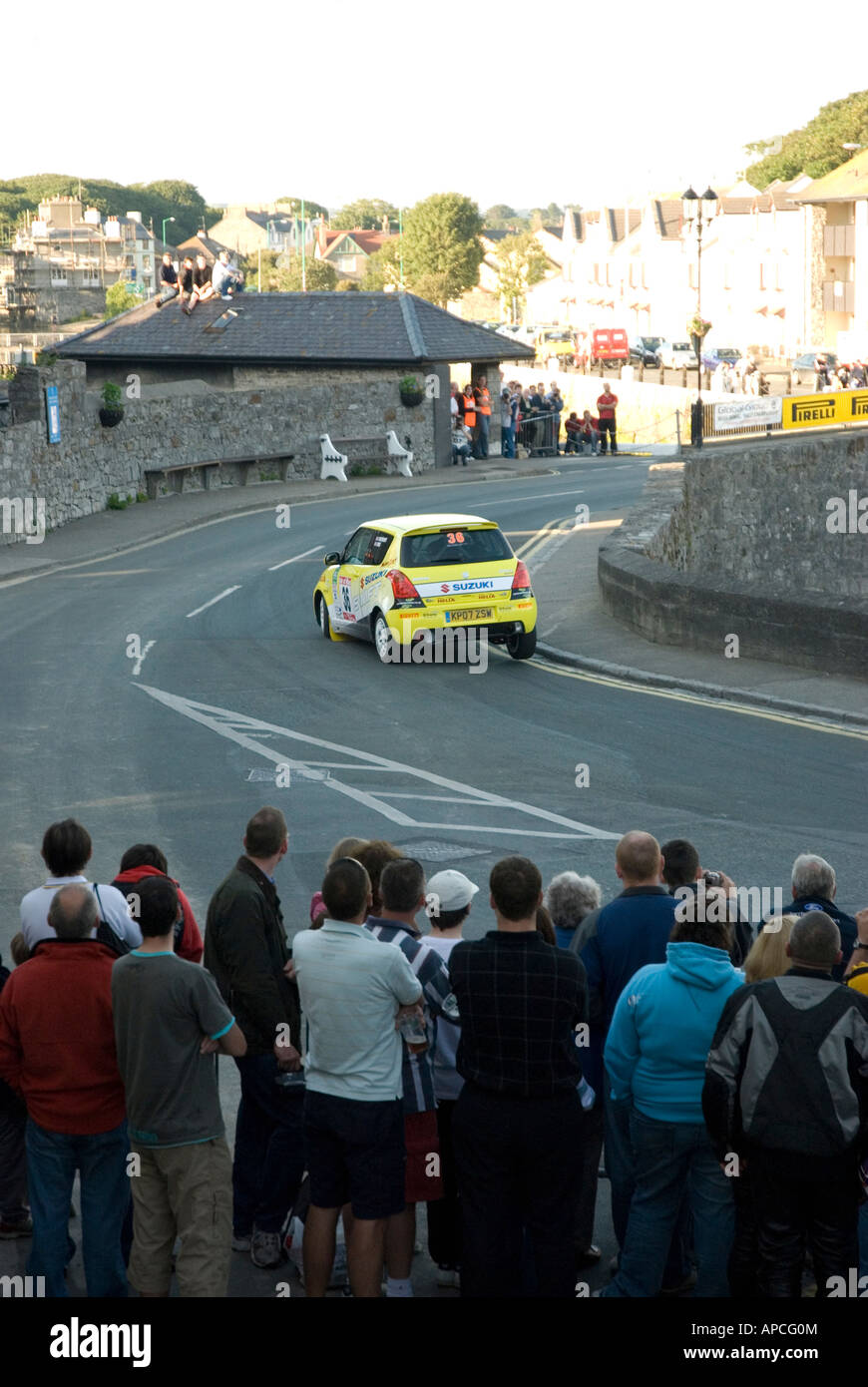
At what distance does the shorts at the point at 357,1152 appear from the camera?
5.85 meters

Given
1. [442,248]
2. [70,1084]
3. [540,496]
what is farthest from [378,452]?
[442,248]

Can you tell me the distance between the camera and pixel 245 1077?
664 centimetres

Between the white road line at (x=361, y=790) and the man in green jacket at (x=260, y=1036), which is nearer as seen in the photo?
the man in green jacket at (x=260, y=1036)

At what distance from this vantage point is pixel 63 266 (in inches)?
5950

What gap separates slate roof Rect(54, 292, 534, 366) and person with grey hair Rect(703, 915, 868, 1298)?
38.7 metres

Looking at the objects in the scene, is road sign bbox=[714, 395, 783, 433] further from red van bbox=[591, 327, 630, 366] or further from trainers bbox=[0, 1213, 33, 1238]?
red van bbox=[591, 327, 630, 366]

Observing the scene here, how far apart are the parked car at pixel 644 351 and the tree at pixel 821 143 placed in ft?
99.6

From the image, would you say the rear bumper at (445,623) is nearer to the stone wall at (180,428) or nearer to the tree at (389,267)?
the stone wall at (180,428)

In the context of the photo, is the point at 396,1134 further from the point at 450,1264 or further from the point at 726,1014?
the point at 726,1014

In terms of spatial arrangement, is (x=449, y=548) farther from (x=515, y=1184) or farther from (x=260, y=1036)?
(x=515, y=1184)

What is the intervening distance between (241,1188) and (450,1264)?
997mm

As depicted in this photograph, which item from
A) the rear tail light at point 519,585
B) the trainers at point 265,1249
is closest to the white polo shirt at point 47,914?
the trainers at point 265,1249

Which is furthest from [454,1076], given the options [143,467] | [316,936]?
[143,467]

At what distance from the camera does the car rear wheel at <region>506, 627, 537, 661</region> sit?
19719mm
